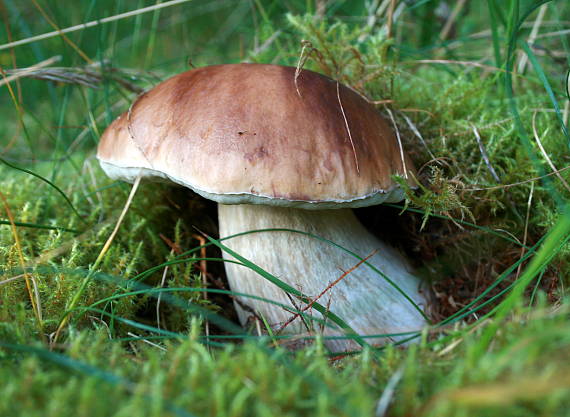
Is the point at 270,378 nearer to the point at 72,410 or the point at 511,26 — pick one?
the point at 72,410

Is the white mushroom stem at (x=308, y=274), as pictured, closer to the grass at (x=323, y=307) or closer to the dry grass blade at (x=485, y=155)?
the grass at (x=323, y=307)

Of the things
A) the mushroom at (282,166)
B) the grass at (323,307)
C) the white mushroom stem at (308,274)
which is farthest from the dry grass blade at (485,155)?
the white mushroom stem at (308,274)

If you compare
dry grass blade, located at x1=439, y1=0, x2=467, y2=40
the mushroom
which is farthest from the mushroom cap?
dry grass blade, located at x1=439, y1=0, x2=467, y2=40

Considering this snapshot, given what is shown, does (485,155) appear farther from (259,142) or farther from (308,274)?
(259,142)

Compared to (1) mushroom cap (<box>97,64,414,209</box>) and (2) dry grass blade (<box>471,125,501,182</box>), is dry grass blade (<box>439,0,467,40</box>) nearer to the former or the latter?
(2) dry grass blade (<box>471,125,501,182</box>)

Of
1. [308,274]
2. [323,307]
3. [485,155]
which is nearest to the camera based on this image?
[323,307]

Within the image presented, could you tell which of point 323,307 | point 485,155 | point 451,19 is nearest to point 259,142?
point 323,307
